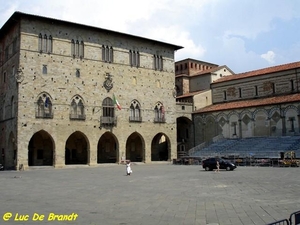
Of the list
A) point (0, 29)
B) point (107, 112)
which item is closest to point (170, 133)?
point (107, 112)

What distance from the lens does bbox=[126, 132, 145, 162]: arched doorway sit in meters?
46.2

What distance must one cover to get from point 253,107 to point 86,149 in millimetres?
20731

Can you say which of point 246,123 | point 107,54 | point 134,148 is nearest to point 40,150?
point 134,148

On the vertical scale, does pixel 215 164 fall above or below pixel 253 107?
below

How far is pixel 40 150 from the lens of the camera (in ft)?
130

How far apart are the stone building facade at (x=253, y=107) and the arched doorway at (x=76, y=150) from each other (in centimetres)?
1558

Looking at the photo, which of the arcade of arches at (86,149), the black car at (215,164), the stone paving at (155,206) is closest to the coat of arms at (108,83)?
the arcade of arches at (86,149)

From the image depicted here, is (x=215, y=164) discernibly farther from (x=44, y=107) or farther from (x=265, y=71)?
(x=265, y=71)

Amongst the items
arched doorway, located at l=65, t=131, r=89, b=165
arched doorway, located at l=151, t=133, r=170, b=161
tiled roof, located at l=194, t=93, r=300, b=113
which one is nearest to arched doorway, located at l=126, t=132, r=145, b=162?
arched doorway, located at l=151, t=133, r=170, b=161

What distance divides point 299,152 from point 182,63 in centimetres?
3098

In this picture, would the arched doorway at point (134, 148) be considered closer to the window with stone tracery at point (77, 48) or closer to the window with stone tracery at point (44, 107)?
the window with stone tracery at point (77, 48)

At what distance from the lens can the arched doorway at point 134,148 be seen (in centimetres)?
4616

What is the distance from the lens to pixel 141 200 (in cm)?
1251

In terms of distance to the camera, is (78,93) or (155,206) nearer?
(155,206)
